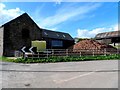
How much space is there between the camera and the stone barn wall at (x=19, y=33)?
3916cm

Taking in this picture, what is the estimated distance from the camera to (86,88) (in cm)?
917

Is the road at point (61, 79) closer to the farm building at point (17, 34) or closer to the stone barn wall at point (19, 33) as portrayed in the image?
the farm building at point (17, 34)

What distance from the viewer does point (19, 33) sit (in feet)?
134

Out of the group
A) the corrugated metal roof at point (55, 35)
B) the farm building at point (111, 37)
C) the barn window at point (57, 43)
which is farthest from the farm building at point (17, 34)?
the farm building at point (111, 37)

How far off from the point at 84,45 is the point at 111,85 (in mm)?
38904

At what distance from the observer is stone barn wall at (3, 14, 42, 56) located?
128 ft

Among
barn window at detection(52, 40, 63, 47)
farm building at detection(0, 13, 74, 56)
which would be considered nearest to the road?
farm building at detection(0, 13, 74, 56)

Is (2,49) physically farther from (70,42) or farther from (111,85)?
(111,85)

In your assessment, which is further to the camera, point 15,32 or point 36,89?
point 15,32

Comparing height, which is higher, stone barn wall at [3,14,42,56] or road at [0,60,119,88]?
stone barn wall at [3,14,42,56]

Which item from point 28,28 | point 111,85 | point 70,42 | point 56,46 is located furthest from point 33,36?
point 111,85

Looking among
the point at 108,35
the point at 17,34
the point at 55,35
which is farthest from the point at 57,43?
the point at 108,35

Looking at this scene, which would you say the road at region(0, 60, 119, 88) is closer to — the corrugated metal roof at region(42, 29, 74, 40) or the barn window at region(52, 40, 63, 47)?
the corrugated metal roof at region(42, 29, 74, 40)

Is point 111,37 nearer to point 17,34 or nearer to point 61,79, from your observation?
point 17,34
